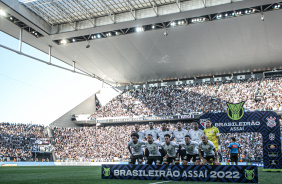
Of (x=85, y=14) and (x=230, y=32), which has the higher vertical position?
(x=85, y=14)

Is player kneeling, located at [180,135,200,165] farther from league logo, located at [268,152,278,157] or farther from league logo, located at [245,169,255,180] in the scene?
league logo, located at [268,152,278,157]

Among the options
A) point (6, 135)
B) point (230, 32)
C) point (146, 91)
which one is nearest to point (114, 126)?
point (146, 91)

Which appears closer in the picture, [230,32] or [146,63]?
[230,32]

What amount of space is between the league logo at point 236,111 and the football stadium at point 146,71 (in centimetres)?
7

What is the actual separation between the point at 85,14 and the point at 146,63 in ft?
41.0

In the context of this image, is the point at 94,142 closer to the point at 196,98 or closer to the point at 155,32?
the point at 196,98

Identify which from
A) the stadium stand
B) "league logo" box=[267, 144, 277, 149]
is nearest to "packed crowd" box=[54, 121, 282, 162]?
the stadium stand

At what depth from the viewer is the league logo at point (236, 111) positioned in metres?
15.9

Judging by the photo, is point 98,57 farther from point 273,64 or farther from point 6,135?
point 273,64

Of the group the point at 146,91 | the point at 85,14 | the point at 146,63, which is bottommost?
the point at 146,91

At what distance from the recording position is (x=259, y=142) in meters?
30.3

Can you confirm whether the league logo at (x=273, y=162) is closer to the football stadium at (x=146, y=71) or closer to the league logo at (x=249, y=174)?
the football stadium at (x=146, y=71)

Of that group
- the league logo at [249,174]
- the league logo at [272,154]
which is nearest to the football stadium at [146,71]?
the league logo at [272,154]

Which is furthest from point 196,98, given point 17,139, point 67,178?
point 67,178
